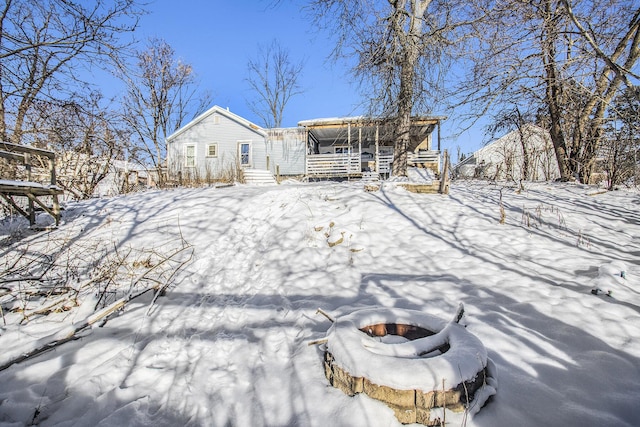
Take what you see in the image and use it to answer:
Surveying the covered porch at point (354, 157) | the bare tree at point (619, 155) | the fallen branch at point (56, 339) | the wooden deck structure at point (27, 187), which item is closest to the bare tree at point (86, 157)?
the wooden deck structure at point (27, 187)

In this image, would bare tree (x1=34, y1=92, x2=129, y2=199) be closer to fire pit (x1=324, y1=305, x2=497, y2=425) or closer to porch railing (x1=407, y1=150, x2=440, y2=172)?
fire pit (x1=324, y1=305, x2=497, y2=425)

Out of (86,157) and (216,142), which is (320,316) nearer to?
(86,157)

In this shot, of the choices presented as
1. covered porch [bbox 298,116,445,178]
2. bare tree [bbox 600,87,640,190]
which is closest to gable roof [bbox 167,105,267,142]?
covered porch [bbox 298,116,445,178]

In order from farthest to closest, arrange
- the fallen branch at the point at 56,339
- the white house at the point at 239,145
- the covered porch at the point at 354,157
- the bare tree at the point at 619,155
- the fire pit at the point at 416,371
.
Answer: the white house at the point at 239,145
the covered porch at the point at 354,157
the bare tree at the point at 619,155
the fallen branch at the point at 56,339
the fire pit at the point at 416,371

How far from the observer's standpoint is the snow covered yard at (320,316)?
5.59 ft

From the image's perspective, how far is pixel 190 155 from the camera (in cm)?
1997

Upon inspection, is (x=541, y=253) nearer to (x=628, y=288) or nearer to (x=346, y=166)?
(x=628, y=288)

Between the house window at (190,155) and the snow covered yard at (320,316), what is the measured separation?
48.4 ft

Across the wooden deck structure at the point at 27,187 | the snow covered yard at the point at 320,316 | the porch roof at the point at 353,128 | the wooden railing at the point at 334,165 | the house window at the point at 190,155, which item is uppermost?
the porch roof at the point at 353,128

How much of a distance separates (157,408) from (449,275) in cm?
318

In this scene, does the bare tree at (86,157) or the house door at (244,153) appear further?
the house door at (244,153)

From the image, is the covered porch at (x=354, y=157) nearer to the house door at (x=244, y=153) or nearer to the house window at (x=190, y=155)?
the house door at (x=244, y=153)

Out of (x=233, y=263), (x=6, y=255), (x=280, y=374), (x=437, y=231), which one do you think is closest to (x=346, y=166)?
(x=437, y=231)

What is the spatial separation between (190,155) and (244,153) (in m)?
3.81
